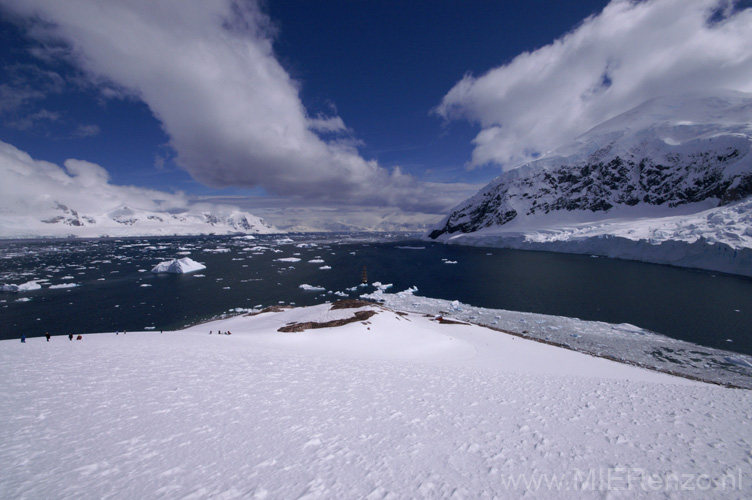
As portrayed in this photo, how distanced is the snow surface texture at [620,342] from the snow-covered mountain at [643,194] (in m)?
48.4

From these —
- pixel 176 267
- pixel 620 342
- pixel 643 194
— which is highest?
pixel 643 194

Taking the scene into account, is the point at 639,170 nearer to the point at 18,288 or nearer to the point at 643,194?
the point at 643,194

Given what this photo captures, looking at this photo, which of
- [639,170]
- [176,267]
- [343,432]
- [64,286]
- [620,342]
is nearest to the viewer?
[343,432]

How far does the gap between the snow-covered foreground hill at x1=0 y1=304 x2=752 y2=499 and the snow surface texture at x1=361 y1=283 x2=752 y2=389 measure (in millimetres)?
10245

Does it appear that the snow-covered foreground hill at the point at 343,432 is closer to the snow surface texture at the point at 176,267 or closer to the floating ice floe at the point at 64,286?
the floating ice floe at the point at 64,286

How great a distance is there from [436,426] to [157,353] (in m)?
14.4

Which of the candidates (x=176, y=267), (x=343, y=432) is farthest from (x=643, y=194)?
(x=176, y=267)

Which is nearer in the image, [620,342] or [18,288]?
[620,342]

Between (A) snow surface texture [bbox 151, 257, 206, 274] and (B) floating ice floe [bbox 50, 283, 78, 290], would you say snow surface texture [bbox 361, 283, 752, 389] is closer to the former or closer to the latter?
(A) snow surface texture [bbox 151, 257, 206, 274]

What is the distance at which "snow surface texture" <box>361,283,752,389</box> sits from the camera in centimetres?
1872

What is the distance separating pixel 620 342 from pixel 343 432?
89.7 ft

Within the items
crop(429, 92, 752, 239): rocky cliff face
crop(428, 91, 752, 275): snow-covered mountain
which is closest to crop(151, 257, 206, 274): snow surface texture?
crop(428, 91, 752, 275): snow-covered mountain

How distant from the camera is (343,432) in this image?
7.25 m

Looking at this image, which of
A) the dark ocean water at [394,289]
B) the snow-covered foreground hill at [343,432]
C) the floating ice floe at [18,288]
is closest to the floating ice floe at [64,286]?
the dark ocean water at [394,289]
